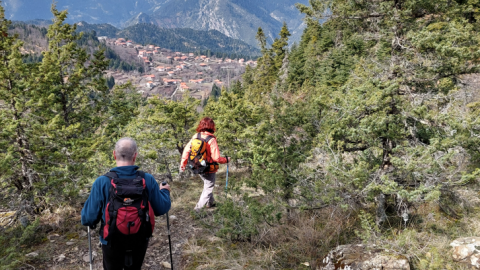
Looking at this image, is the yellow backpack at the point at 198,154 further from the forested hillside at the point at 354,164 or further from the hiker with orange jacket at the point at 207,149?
the forested hillside at the point at 354,164

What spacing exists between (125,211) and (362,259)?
2.62m

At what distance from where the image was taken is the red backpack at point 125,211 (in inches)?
94.8

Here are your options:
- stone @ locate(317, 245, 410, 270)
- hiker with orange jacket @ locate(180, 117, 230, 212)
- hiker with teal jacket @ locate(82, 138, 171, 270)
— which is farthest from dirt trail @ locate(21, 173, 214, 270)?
stone @ locate(317, 245, 410, 270)

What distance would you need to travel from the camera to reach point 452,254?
9.57 ft

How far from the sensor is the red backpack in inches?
94.8

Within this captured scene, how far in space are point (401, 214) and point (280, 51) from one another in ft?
141

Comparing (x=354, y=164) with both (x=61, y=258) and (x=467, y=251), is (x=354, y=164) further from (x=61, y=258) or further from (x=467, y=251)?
(x=61, y=258)

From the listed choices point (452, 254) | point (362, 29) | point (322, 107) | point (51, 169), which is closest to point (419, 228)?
point (452, 254)

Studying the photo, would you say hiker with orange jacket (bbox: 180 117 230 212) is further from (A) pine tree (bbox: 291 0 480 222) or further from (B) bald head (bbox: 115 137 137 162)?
(B) bald head (bbox: 115 137 137 162)

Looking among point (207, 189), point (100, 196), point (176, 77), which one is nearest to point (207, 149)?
point (207, 189)

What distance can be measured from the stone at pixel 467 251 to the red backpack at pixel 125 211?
336 cm

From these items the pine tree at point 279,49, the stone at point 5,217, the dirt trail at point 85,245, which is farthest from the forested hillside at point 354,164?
the pine tree at point 279,49

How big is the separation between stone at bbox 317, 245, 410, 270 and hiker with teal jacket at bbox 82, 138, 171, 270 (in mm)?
2144

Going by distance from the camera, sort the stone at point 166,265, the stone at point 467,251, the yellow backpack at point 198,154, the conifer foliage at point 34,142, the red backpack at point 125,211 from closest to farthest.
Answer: the red backpack at point 125,211 → the stone at point 467,251 → the stone at point 166,265 → the yellow backpack at point 198,154 → the conifer foliage at point 34,142
